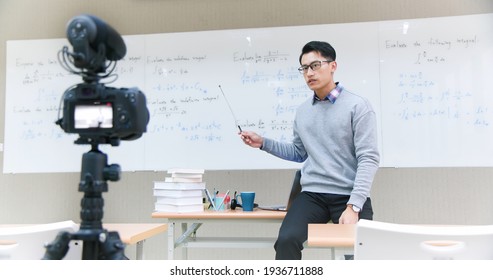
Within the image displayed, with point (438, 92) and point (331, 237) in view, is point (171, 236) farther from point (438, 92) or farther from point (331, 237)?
point (438, 92)

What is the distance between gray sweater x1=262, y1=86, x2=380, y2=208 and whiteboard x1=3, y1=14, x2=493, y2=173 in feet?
2.75

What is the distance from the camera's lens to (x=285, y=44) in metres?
2.91

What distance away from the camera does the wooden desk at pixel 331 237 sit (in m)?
1.13

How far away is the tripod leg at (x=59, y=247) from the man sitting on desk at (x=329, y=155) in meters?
1.02

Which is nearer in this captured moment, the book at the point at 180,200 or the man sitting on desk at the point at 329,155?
the man sitting on desk at the point at 329,155

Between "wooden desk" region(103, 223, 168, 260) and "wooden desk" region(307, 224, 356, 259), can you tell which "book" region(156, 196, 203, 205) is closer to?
"wooden desk" region(103, 223, 168, 260)

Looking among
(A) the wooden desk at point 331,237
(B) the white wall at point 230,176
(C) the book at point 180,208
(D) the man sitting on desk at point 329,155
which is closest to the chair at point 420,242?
Result: (A) the wooden desk at point 331,237

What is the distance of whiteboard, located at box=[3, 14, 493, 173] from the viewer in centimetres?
273

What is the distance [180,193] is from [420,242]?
1380mm

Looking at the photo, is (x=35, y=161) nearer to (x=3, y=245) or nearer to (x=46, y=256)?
(x=3, y=245)

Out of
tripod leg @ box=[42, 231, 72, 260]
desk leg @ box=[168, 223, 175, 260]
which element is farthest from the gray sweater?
tripod leg @ box=[42, 231, 72, 260]

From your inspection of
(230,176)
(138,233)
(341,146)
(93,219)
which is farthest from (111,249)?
(230,176)

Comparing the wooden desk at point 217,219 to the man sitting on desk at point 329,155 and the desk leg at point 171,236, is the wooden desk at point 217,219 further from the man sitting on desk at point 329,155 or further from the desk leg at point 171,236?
the man sitting on desk at point 329,155
